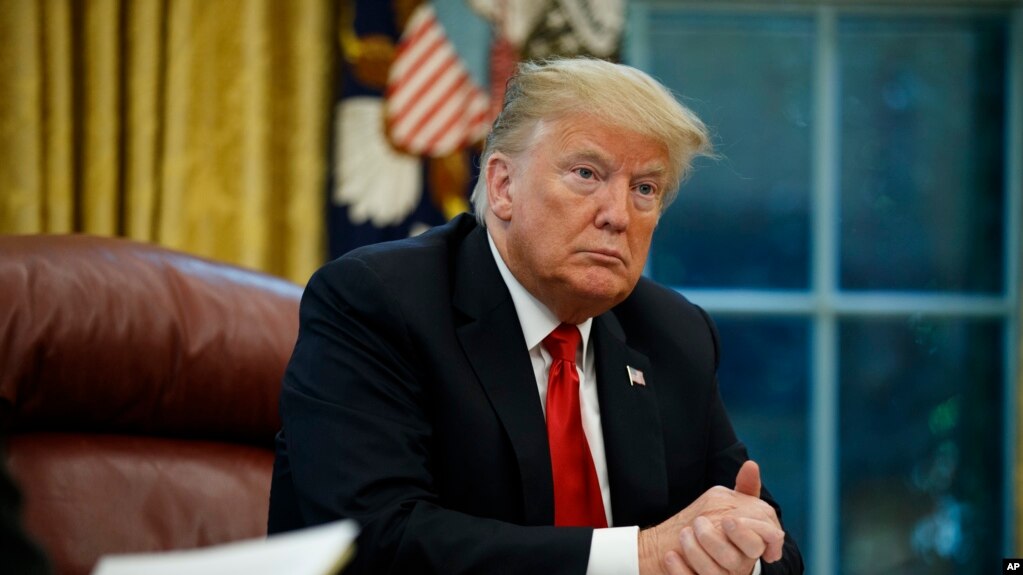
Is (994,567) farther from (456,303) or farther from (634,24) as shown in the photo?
(456,303)

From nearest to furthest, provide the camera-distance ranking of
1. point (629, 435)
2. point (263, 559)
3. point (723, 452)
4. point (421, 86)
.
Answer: point (263, 559)
point (629, 435)
point (723, 452)
point (421, 86)

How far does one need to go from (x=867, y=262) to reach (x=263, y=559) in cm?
302

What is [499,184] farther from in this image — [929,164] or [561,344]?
[929,164]

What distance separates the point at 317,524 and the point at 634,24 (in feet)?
7.20

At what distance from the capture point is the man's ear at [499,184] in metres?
1.83

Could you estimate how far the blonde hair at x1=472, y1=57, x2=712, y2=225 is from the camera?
5.68ft

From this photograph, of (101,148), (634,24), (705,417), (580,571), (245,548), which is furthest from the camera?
(634,24)

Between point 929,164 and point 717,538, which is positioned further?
point 929,164

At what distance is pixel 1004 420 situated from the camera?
3.54m

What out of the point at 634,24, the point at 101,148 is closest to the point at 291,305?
the point at 101,148

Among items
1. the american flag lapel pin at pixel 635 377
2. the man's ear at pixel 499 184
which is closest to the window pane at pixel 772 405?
the american flag lapel pin at pixel 635 377

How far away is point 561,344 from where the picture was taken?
1.83 metres

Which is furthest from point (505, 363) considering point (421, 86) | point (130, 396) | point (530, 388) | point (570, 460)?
point (421, 86)

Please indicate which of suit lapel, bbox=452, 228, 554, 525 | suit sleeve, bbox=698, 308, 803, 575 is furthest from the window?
suit lapel, bbox=452, 228, 554, 525
